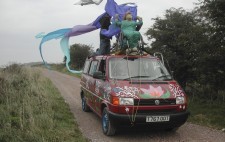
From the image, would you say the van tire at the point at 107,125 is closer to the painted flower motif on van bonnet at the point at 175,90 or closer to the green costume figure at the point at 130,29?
the painted flower motif on van bonnet at the point at 175,90

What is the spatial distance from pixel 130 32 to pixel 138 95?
8.07ft

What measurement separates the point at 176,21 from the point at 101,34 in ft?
19.0

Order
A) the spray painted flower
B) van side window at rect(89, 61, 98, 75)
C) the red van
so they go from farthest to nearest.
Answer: van side window at rect(89, 61, 98, 75)
the spray painted flower
the red van

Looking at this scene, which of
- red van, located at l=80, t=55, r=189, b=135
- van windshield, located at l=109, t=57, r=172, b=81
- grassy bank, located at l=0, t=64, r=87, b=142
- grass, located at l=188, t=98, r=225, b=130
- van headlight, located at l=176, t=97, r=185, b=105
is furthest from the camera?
grass, located at l=188, t=98, r=225, b=130

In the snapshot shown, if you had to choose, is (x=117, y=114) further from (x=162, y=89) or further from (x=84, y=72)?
(x=84, y=72)

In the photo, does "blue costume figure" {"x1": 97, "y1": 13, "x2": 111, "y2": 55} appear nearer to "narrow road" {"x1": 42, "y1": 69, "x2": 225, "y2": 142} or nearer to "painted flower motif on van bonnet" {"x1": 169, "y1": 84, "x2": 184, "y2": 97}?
"narrow road" {"x1": 42, "y1": 69, "x2": 225, "y2": 142}

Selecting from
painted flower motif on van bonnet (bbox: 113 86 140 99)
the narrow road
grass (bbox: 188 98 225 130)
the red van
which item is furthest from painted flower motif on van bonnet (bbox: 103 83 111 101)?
grass (bbox: 188 98 225 130)

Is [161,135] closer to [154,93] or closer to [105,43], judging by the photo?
[154,93]

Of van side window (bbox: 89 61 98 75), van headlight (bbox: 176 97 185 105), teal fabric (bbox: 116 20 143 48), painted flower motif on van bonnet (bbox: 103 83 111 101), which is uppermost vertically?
teal fabric (bbox: 116 20 143 48)

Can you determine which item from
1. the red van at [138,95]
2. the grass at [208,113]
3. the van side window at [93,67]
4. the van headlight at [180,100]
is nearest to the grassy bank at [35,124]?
the red van at [138,95]

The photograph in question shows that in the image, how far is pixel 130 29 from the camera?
892 centimetres

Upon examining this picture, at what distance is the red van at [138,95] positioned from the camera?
6816 mm

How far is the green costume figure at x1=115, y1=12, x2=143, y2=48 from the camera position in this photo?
8.62 metres

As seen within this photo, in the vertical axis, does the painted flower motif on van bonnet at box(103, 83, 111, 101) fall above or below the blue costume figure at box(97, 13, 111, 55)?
below
